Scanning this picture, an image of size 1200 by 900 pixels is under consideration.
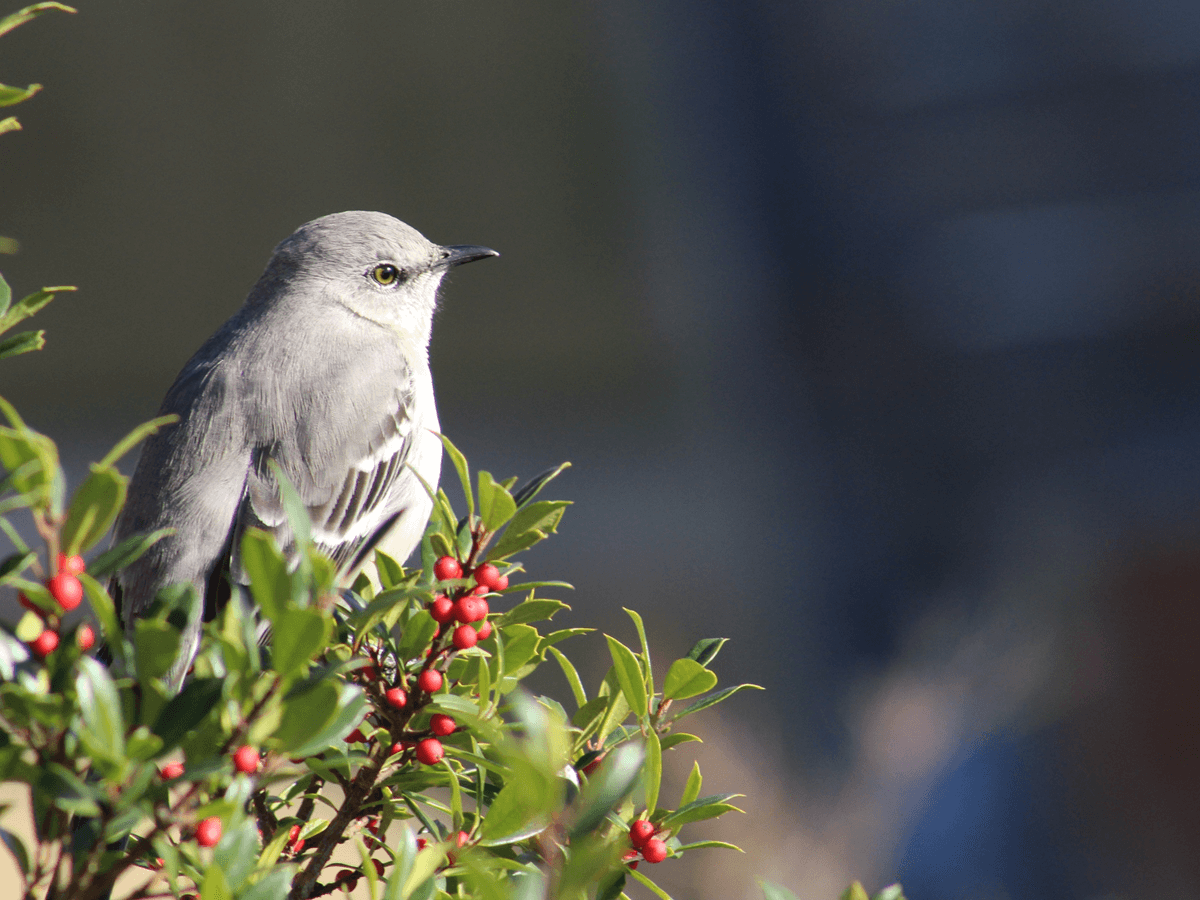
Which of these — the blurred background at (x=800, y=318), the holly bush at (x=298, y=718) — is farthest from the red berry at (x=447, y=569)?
the blurred background at (x=800, y=318)

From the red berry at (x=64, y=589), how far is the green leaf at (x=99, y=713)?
5 cm

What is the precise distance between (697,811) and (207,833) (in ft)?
1.00

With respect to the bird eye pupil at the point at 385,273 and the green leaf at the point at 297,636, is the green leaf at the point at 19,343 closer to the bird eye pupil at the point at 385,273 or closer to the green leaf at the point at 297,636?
the green leaf at the point at 297,636

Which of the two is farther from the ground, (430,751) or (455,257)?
(455,257)

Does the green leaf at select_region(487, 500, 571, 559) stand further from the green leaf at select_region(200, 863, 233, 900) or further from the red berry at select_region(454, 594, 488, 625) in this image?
the green leaf at select_region(200, 863, 233, 900)

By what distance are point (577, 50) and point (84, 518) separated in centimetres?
535

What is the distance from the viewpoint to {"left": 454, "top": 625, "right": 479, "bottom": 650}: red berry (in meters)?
0.67

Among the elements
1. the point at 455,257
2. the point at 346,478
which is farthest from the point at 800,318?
the point at 346,478

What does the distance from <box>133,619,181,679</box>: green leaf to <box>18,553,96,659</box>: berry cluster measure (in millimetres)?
33

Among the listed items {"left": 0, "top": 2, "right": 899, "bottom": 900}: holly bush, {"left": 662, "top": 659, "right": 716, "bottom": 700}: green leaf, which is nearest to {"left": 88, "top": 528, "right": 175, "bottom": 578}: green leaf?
{"left": 0, "top": 2, "right": 899, "bottom": 900}: holly bush

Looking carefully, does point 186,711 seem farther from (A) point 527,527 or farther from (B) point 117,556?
(A) point 527,527

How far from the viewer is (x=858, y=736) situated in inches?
123

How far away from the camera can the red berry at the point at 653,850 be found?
0.67 m

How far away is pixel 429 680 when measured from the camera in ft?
2.19
